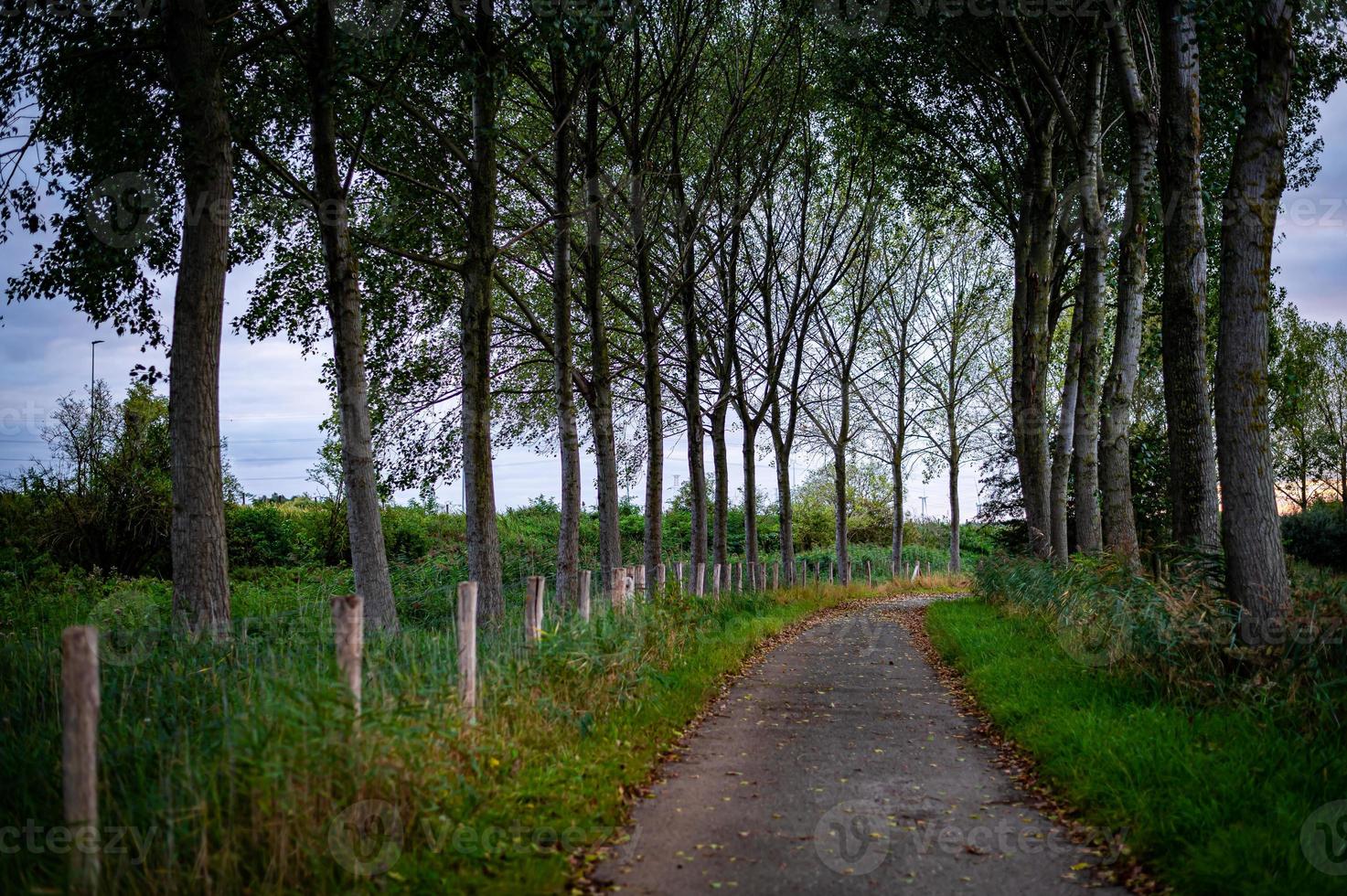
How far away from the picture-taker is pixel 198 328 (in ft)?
31.5

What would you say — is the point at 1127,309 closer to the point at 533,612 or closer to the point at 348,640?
the point at 533,612

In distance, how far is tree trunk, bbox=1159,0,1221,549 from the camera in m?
10.1

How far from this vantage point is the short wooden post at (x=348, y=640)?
17.4 ft

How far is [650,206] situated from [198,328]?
11846mm

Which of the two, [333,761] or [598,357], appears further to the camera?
[598,357]

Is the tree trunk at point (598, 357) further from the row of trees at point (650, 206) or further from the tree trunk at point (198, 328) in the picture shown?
the tree trunk at point (198, 328)

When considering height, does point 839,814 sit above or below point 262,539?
below

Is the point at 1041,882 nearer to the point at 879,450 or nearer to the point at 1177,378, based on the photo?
the point at 1177,378

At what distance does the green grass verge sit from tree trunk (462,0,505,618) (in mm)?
7103

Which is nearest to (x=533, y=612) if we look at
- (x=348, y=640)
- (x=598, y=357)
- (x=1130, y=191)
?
(x=348, y=640)

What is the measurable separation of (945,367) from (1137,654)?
93.7 ft

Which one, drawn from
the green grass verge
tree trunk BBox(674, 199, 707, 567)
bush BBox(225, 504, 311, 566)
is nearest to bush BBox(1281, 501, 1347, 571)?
tree trunk BBox(674, 199, 707, 567)

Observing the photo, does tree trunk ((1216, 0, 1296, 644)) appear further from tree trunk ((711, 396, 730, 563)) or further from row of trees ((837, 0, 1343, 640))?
tree trunk ((711, 396, 730, 563))

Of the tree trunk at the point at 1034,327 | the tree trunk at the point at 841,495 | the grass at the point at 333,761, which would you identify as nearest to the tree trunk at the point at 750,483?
the tree trunk at the point at 841,495
